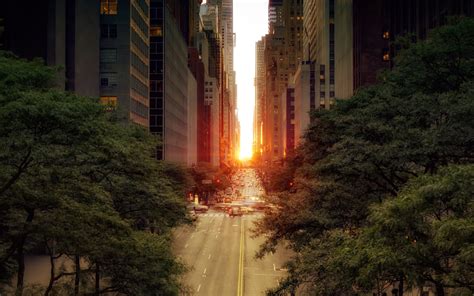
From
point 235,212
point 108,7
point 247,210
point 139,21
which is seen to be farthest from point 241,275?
point 247,210

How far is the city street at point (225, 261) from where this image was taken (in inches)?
1631

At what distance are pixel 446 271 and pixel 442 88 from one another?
622 inches

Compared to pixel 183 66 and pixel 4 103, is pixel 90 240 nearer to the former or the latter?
pixel 4 103

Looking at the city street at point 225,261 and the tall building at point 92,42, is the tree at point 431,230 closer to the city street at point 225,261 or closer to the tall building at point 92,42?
the city street at point 225,261

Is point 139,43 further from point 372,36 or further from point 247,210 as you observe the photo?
point 247,210

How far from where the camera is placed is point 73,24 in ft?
200

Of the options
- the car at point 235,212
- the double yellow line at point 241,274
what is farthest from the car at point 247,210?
the double yellow line at point 241,274

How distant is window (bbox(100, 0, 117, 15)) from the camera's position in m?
71.6

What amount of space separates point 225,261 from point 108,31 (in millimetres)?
35373

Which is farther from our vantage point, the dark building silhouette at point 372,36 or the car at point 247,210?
the car at point 247,210

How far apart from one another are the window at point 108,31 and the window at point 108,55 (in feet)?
5.75

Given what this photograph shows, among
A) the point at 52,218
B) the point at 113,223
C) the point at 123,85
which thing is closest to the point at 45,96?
the point at 52,218

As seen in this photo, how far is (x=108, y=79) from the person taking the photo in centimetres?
7100

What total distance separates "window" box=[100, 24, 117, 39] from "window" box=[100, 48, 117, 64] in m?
1.75
